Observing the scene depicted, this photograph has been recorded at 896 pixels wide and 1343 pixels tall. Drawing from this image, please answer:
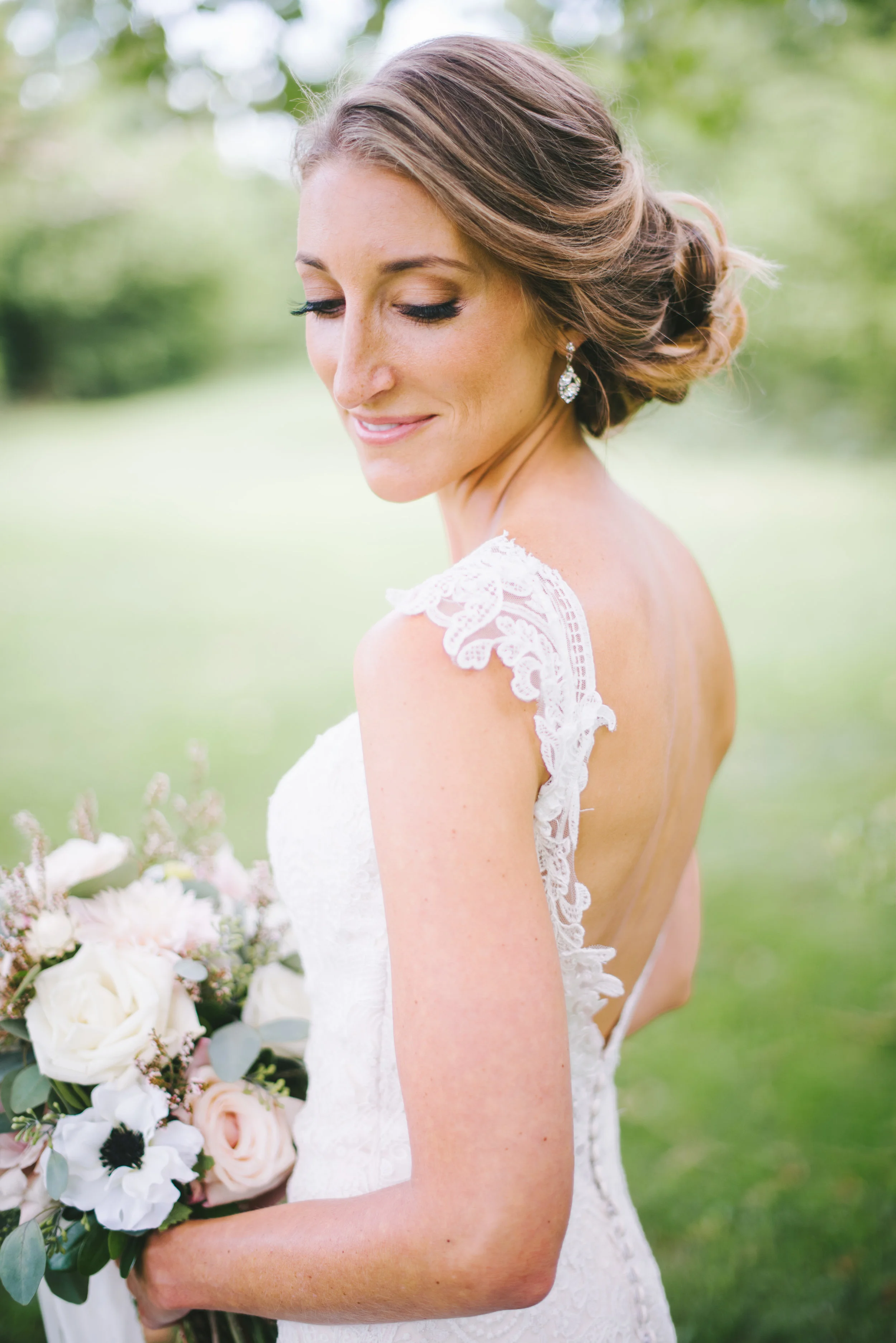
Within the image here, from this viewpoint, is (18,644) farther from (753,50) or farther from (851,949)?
(753,50)

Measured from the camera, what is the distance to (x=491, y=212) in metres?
1.34

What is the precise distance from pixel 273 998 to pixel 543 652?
839 mm

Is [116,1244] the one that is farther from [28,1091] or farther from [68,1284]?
[28,1091]

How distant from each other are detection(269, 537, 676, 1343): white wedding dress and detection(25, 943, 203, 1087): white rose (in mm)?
219

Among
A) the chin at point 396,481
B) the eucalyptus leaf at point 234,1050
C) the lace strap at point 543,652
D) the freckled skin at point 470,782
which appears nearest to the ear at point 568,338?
the freckled skin at point 470,782

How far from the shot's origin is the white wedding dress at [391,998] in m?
1.25

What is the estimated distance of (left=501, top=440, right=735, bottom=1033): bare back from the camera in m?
1.34

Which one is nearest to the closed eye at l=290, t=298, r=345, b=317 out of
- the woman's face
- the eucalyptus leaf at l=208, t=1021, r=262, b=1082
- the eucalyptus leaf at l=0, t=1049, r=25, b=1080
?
the woman's face

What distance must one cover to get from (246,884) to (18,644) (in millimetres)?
7738

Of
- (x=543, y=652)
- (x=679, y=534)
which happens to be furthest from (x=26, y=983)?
(x=679, y=534)

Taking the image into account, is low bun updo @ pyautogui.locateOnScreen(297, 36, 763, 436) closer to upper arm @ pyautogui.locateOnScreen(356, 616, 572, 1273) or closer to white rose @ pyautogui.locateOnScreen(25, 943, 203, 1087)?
upper arm @ pyautogui.locateOnScreen(356, 616, 572, 1273)

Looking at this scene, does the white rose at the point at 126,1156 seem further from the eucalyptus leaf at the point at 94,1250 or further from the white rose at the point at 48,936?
the white rose at the point at 48,936

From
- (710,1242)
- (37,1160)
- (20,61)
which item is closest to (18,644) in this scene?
(20,61)

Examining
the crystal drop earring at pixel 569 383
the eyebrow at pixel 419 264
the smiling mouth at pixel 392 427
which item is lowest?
the smiling mouth at pixel 392 427
